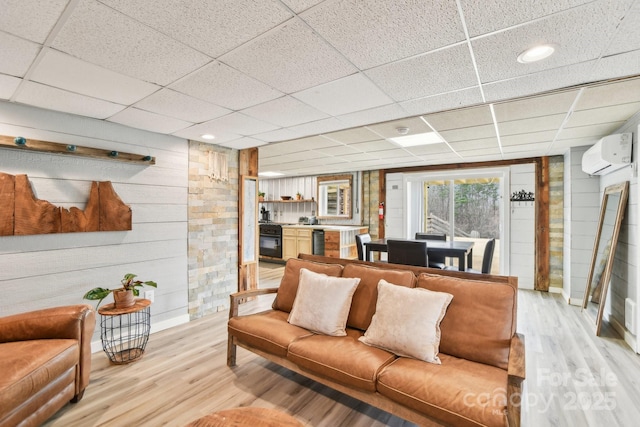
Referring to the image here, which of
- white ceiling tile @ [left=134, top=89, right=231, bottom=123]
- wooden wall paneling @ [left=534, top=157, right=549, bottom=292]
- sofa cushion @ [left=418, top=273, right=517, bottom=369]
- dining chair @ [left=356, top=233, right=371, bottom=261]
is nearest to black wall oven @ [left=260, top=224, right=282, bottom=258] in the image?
dining chair @ [left=356, top=233, right=371, bottom=261]

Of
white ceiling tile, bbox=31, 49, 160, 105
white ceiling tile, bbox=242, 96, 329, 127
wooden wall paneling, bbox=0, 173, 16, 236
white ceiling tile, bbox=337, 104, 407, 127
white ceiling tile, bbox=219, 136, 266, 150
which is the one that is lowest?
wooden wall paneling, bbox=0, 173, 16, 236

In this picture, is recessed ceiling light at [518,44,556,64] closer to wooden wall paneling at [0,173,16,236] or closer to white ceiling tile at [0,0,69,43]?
white ceiling tile at [0,0,69,43]

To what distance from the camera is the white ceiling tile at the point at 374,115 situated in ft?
9.20

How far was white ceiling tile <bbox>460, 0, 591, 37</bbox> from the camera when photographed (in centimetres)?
137

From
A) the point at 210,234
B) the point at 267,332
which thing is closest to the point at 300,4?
the point at 267,332

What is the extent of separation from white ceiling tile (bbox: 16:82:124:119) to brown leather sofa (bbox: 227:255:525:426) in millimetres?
2160

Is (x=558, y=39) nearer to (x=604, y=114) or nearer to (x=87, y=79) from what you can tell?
(x=604, y=114)

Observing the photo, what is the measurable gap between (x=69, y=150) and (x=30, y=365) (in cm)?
185

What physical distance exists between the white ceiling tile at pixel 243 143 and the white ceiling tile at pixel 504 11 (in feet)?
9.21

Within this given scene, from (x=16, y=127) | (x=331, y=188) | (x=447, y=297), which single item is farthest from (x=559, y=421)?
(x=331, y=188)

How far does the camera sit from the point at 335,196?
7.83m

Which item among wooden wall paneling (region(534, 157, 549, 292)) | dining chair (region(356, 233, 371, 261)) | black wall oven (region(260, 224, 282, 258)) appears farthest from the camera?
black wall oven (region(260, 224, 282, 258))

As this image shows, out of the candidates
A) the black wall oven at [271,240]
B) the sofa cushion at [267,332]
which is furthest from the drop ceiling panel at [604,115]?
the black wall oven at [271,240]

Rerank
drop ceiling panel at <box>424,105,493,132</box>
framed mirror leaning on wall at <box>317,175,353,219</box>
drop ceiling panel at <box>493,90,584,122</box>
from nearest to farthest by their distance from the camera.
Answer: drop ceiling panel at <box>493,90,584,122</box>
drop ceiling panel at <box>424,105,493,132</box>
framed mirror leaning on wall at <box>317,175,353,219</box>
